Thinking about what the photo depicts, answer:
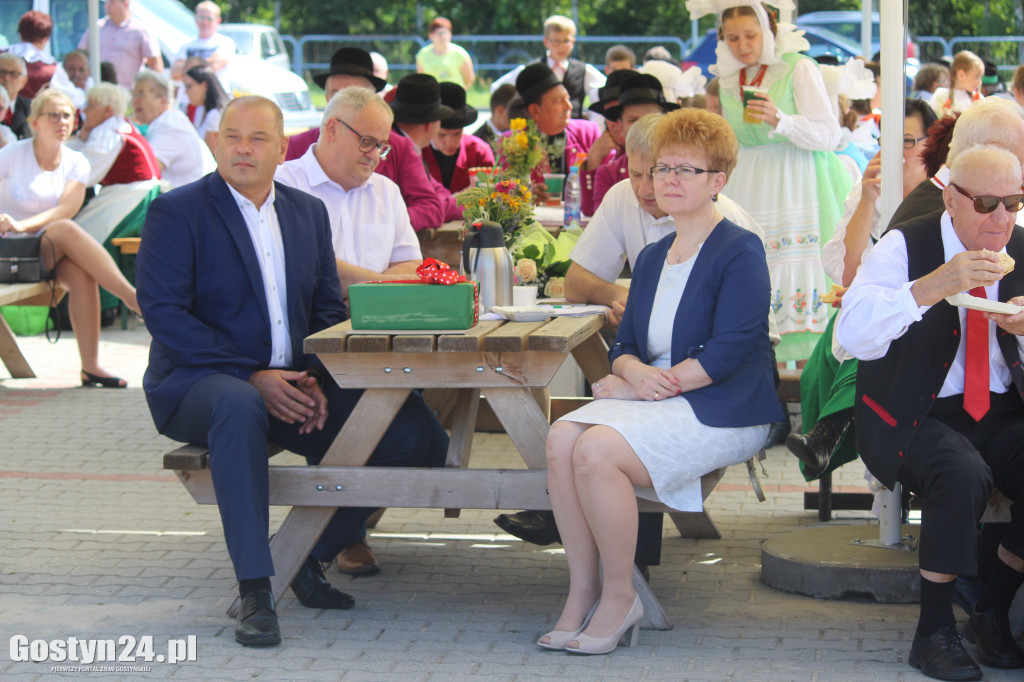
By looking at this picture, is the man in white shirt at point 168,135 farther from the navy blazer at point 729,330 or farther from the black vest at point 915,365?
the black vest at point 915,365

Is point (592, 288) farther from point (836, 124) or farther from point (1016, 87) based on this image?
point (1016, 87)

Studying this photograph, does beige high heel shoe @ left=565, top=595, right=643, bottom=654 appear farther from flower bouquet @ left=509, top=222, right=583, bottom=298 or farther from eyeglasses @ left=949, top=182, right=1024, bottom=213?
flower bouquet @ left=509, top=222, right=583, bottom=298

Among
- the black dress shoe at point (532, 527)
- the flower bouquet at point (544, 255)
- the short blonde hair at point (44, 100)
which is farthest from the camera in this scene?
the short blonde hair at point (44, 100)

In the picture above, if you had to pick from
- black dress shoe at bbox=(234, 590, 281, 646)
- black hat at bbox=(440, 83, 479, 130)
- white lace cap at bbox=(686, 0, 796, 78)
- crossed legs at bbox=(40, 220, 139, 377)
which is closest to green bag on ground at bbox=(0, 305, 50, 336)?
crossed legs at bbox=(40, 220, 139, 377)

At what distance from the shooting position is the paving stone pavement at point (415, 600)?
3.39m

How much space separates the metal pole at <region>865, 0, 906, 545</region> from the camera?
392 cm

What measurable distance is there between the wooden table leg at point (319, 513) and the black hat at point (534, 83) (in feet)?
14.6

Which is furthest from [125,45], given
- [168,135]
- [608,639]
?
[608,639]

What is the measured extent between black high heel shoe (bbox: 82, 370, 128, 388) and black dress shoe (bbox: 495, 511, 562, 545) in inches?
154

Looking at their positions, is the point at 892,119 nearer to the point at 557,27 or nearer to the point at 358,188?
the point at 358,188

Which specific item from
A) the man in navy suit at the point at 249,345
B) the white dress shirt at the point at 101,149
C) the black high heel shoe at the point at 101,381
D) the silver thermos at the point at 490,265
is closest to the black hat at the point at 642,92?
the silver thermos at the point at 490,265

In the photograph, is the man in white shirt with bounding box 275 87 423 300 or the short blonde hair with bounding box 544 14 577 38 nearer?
the man in white shirt with bounding box 275 87 423 300

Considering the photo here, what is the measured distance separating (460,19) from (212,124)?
632 inches

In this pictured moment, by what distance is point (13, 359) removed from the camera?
7496 millimetres
